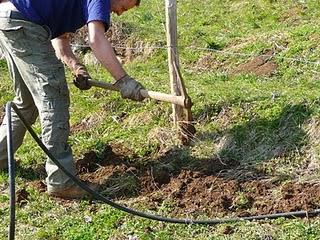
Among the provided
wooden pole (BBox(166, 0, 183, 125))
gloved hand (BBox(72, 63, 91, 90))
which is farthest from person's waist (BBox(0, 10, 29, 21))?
wooden pole (BBox(166, 0, 183, 125))

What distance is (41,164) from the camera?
5.88 m

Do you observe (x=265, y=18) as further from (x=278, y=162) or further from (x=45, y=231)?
(x=45, y=231)

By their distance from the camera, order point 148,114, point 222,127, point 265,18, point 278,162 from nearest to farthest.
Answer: point 278,162 → point 222,127 → point 148,114 → point 265,18

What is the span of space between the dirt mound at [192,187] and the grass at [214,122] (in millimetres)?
66

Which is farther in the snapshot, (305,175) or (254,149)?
(254,149)

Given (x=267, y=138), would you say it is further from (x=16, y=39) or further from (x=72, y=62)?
(x=16, y=39)

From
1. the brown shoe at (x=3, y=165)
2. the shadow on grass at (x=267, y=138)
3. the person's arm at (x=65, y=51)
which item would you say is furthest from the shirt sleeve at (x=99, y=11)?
the brown shoe at (x=3, y=165)

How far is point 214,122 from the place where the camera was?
5824 millimetres

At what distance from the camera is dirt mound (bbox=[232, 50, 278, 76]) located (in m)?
7.11

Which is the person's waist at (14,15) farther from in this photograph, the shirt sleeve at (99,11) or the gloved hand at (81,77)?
the gloved hand at (81,77)

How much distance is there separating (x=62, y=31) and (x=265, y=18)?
4.37m

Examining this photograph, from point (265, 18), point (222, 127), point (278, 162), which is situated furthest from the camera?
point (265, 18)

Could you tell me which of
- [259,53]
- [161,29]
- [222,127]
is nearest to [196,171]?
[222,127]

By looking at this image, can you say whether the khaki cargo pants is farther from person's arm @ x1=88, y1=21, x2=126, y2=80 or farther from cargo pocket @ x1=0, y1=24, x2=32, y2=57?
person's arm @ x1=88, y1=21, x2=126, y2=80
